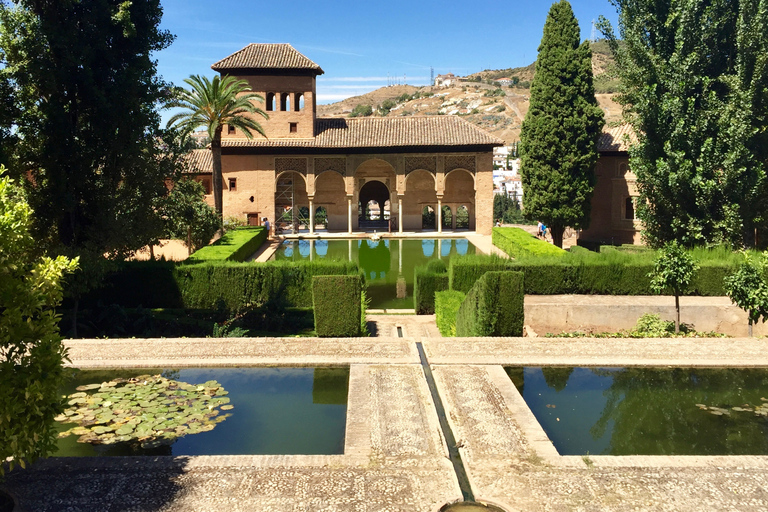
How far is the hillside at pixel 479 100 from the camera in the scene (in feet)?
289

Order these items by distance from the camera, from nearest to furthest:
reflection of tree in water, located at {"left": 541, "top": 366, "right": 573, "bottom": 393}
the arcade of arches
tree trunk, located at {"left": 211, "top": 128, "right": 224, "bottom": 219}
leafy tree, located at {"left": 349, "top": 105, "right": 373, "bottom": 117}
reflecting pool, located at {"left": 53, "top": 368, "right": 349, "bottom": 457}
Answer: reflecting pool, located at {"left": 53, "top": 368, "right": 349, "bottom": 457}, reflection of tree in water, located at {"left": 541, "top": 366, "right": 573, "bottom": 393}, tree trunk, located at {"left": 211, "top": 128, "right": 224, "bottom": 219}, the arcade of arches, leafy tree, located at {"left": 349, "top": 105, "right": 373, "bottom": 117}

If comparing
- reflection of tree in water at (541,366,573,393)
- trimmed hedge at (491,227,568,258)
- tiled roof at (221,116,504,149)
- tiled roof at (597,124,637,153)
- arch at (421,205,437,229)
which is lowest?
reflection of tree in water at (541,366,573,393)

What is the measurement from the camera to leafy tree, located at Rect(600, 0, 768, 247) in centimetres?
1692

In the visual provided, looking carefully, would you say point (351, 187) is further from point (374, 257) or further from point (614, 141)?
point (614, 141)

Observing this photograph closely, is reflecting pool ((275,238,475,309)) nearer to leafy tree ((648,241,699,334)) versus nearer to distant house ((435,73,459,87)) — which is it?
leafy tree ((648,241,699,334))

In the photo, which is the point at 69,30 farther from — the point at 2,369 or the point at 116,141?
the point at 2,369

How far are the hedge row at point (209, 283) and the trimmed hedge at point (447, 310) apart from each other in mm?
2227

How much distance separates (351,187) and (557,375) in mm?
24068

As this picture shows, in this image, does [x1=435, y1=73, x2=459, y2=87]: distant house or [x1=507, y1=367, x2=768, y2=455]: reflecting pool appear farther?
[x1=435, y1=73, x2=459, y2=87]: distant house

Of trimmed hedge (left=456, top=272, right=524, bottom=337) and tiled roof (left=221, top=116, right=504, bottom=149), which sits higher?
tiled roof (left=221, top=116, right=504, bottom=149)

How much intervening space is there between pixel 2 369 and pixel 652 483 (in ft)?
17.6

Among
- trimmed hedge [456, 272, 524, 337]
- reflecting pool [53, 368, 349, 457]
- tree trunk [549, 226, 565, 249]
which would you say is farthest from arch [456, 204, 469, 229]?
reflecting pool [53, 368, 349, 457]

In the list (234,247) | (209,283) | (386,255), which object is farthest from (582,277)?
(386,255)

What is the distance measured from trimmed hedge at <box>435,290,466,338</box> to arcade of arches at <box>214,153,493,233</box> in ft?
61.0
